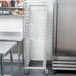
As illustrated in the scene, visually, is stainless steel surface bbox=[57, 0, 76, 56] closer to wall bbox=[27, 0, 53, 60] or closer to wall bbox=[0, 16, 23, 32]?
wall bbox=[27, 0, 53, 60]

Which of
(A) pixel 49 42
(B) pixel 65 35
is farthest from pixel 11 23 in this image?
(B) pixel 65 35

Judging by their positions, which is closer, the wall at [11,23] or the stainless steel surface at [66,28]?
the stainless steel surface at [66,28]

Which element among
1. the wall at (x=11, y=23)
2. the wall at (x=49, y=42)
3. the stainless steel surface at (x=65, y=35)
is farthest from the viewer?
the wall at (x=11, y=23)

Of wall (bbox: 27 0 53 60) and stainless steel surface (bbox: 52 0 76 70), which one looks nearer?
stainless steel surface (bbox: 52 0 76 70)

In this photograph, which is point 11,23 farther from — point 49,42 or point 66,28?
point 66,28

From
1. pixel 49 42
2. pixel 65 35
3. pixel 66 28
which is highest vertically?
pixel 66 28

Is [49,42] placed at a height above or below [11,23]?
below

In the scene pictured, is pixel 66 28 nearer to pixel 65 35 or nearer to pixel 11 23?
pixel 65 35

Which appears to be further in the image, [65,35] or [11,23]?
[11,23]

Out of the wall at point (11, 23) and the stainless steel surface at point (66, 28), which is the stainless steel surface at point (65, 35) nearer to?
the stainless steel surface at point (66, 28)

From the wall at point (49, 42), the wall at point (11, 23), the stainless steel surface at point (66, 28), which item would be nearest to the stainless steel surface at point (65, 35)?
the stainless steel surface at point (66, 28)

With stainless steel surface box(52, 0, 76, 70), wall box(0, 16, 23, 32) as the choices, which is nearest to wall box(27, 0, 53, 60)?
stainless steel surface box(52, 0, 76, 70)

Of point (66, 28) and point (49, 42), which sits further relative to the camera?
point (49, 42)

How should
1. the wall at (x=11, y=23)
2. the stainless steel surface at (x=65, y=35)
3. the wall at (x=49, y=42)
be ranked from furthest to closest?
the wall at (x=11, y=23) < the wall at (x=49, y=42) < the stainless steel surface at (x=65, y=35)
